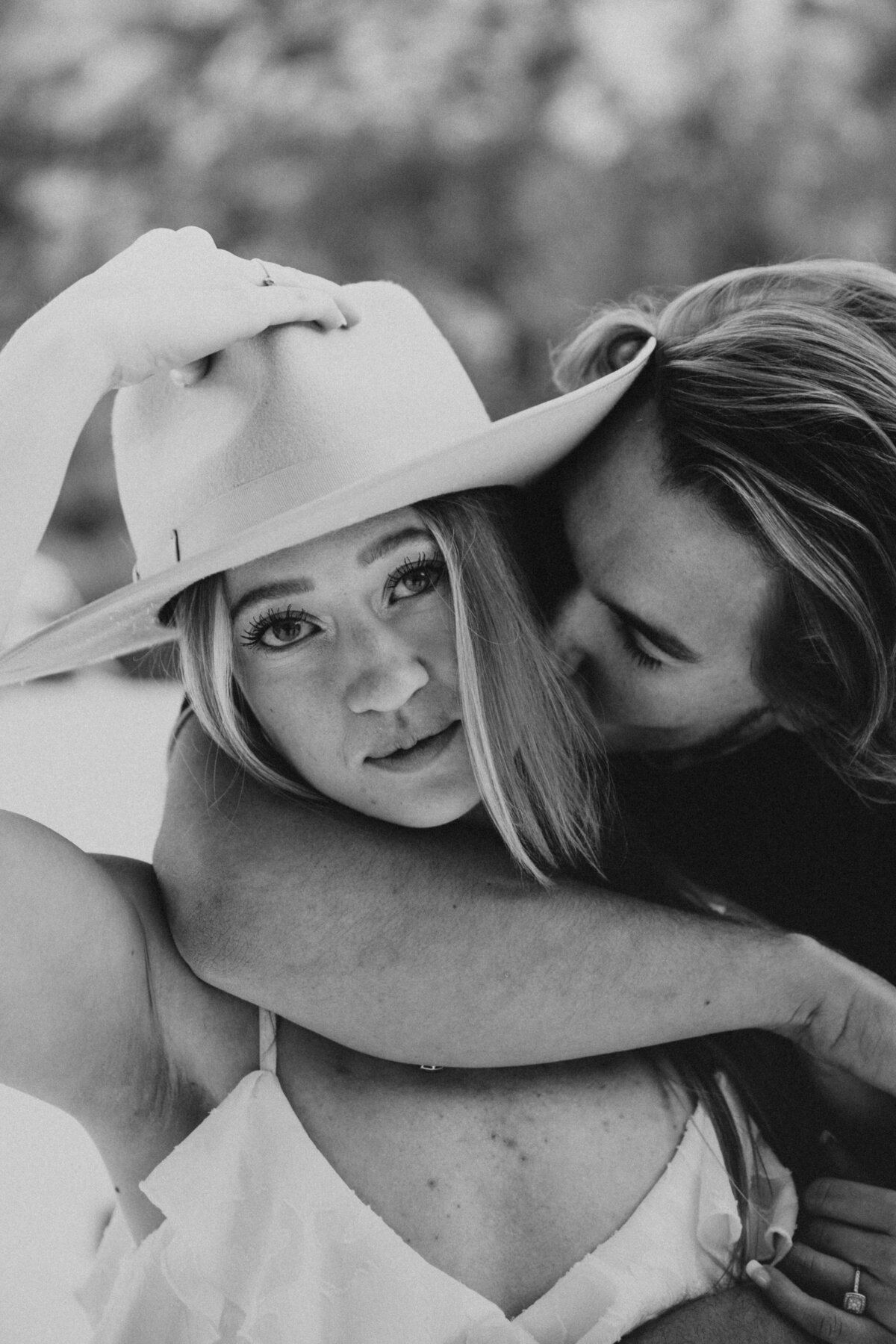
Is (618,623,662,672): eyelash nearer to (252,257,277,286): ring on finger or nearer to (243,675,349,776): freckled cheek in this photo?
(243,675,349,776): freckled cheek

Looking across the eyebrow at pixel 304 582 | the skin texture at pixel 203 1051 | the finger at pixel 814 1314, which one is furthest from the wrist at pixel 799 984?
the eyebrow at pixel 304 582

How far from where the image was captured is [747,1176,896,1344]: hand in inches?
53.4

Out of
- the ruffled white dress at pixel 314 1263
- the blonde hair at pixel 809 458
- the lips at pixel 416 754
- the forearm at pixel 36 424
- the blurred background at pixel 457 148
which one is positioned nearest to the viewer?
the forearm at pixel 36 424

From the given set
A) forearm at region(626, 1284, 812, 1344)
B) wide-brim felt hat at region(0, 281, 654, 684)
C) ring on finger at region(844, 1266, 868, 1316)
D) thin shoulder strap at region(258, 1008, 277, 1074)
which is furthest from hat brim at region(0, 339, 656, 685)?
ring on finger at region(844, 1266, 868, 1316)

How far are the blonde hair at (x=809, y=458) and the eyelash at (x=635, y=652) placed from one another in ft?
0.47

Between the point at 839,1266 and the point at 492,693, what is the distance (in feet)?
2.56

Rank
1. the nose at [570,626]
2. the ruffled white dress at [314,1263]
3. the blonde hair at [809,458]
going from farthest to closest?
the nose at [570,626] < the blonde hair at [809,458] < the ruffled white dress at [314,1263]

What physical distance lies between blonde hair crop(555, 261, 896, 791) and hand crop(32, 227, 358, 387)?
485 millimetres

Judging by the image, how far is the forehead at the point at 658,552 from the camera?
4.95 ft

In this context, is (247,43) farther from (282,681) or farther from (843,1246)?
(843,1246)

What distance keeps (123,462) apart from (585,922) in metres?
0.76

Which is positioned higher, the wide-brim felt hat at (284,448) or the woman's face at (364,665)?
the wide-brim felt hat at (284,448)

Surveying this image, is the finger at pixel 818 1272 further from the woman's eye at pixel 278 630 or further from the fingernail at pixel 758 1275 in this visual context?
the woman's eye at pixel 278 630

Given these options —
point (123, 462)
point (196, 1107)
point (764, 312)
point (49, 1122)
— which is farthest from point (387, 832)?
point (49, 1122)
